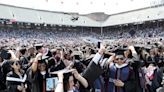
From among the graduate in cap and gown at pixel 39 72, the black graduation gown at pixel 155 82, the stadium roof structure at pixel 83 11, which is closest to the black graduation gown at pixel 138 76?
the black graduation gown at pixel 155 82

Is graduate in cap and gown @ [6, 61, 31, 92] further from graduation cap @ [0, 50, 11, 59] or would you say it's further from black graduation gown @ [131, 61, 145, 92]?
black graduation gown @ [131, 61, 145, 92]

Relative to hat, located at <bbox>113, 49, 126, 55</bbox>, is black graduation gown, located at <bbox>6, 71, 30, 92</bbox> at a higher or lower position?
lower

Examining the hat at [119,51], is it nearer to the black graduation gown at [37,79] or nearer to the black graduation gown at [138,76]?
the black graduation gown at [138,76]

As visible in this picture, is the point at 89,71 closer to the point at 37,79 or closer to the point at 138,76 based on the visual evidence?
the point at 37,79

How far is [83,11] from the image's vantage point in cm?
6750

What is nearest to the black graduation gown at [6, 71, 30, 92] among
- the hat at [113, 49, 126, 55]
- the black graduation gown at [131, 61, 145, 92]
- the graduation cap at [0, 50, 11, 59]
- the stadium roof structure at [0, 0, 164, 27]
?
the graduation cap at [0, 50, 11, 59]

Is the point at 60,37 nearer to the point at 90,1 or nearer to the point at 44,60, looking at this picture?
the point at 90,1

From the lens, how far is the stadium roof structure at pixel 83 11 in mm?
55125

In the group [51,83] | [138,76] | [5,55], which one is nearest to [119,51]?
[138,76]

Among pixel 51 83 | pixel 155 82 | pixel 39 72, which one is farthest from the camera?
pixel 155 82

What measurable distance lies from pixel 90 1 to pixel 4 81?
62.5m

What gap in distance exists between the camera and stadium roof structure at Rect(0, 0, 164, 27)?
181ft

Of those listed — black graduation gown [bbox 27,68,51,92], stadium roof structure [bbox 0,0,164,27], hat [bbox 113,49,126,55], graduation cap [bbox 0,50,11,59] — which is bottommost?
stadium roof structure [bbox 0,0,164,27]

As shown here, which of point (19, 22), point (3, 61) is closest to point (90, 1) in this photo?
point (19, 22)
